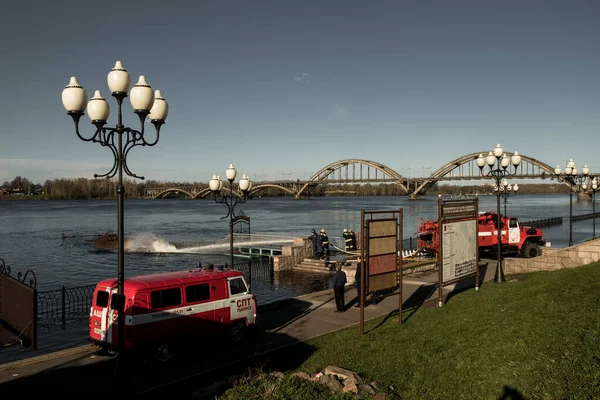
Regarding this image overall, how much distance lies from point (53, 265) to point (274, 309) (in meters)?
25.8

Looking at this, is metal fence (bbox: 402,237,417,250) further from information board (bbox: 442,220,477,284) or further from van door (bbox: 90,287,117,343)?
van door (bbox: 90,287,117,343)

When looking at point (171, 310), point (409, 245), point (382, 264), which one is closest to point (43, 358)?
point (171, 310)

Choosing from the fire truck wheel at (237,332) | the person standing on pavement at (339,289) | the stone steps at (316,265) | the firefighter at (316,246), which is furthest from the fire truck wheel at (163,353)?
the firefighter at (316,246)

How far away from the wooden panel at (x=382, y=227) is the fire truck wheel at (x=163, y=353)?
17.2ft

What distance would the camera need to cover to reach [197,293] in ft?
35.3

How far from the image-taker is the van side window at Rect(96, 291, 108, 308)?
10062mm

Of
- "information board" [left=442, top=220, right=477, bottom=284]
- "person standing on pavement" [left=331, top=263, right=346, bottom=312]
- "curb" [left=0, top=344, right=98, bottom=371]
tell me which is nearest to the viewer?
"curb" [left=0, top=344, right=98, bottom=371]

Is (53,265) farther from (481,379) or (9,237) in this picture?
(481,379)

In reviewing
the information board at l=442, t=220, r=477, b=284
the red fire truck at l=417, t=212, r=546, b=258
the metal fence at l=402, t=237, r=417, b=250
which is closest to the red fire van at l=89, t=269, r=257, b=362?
the information board at l=442, t=220, r=477, b=284

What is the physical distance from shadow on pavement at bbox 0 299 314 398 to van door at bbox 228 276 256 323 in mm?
611

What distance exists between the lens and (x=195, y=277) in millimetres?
10945

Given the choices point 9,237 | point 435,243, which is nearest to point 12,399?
point 435,243

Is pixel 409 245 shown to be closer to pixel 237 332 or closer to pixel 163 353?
pixel 237 332

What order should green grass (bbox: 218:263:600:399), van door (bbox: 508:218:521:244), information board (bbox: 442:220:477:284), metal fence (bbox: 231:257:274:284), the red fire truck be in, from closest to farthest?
green grass (bbox: 218:263:600:399) < information board (bbox: 442:220:477:284) < metal fence (bbox: 231:257:274:284) < the red fire truck < van door (bbox: 508:218:521:244)
